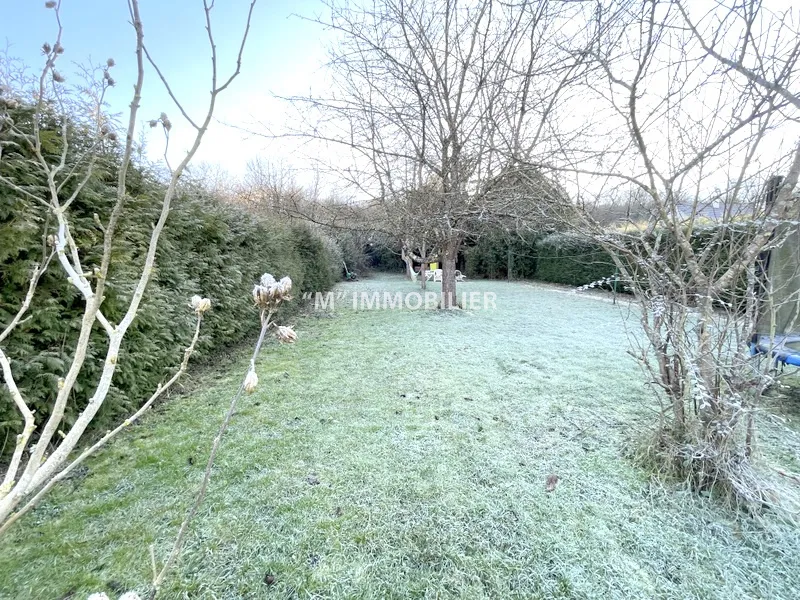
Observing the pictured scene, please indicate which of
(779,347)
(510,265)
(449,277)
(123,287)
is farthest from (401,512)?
(510,265)

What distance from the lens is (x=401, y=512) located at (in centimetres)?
198

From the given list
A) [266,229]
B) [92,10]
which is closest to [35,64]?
[92,10]

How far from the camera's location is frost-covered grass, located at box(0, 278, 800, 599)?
1580 mm

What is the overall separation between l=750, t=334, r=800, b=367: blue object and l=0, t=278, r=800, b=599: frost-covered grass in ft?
2.21

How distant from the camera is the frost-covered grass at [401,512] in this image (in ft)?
5.18

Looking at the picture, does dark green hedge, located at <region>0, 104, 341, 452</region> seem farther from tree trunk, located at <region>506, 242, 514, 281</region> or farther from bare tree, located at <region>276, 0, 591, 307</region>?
tree trunk, located at <region>506, 242, 514, 281</region>

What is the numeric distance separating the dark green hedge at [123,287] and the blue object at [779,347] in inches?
153

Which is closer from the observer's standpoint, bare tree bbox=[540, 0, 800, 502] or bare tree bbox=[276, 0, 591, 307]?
bare tree bbox=[540, 0, 800, 502]

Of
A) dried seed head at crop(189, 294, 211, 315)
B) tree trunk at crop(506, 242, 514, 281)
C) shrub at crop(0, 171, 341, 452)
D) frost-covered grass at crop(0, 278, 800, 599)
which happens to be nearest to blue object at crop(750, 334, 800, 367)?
frost-covered grass at crop(0, 278, 800, 599)

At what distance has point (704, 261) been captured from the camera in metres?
2.23

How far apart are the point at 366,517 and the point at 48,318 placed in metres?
2.45

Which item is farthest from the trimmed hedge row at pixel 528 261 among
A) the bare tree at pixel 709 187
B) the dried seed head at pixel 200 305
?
the dried seed head at pixel 200 305

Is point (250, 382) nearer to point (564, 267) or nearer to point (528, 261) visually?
point (564, 267)

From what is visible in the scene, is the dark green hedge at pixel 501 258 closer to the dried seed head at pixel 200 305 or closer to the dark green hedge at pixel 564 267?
the dark green hedge at pixel 564 267
